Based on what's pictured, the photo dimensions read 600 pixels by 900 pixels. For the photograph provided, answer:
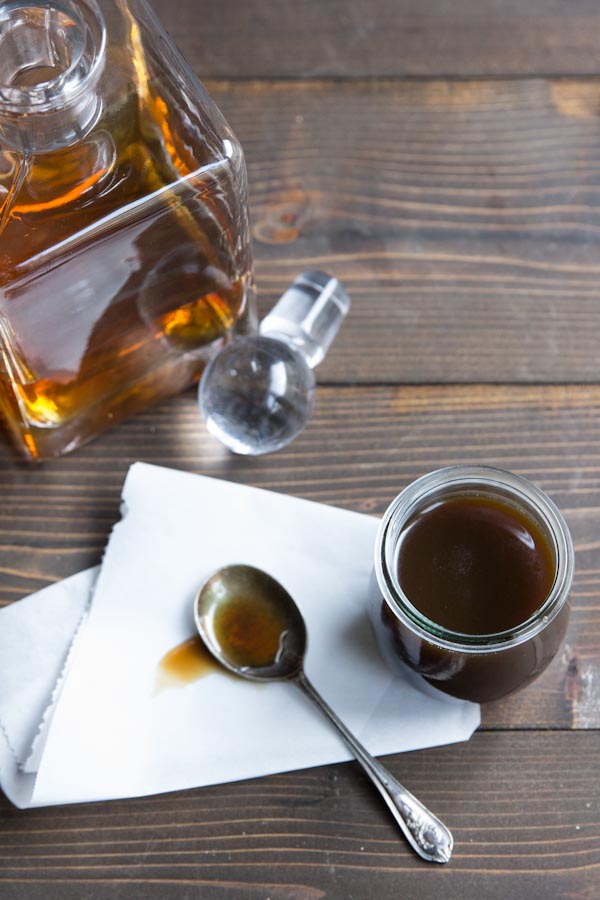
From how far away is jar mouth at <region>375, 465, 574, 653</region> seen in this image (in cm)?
59

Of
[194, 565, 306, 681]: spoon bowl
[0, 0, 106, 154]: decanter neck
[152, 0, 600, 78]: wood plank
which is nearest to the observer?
[0, 0, 106, 154]: decanter neck

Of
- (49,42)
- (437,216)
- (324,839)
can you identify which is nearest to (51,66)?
(49,42)

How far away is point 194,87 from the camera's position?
25.8 inches

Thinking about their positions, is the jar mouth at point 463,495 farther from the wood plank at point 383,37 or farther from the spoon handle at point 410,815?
the wood plank at point 383,37

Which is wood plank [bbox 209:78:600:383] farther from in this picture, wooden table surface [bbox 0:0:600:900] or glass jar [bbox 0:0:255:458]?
glass jar [bbox 0:0:255:458]

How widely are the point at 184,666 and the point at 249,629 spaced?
5cm

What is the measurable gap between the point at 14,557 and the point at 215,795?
0.65 feet

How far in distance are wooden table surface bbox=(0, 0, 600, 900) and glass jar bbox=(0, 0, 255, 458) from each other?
0.08 metres

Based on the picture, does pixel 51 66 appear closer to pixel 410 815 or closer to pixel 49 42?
pixel 49 42

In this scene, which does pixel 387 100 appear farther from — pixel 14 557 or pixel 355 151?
pixel 14 557

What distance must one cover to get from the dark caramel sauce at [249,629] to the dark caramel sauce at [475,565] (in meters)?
0.11

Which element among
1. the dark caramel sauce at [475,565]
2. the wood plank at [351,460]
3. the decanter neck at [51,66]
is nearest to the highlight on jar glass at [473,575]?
the dark caramel sauce at [475,565]

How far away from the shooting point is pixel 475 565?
62 centimetres

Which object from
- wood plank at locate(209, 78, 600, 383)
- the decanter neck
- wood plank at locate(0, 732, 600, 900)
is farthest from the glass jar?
wood plank at locate(0, 732, 600, 900)
